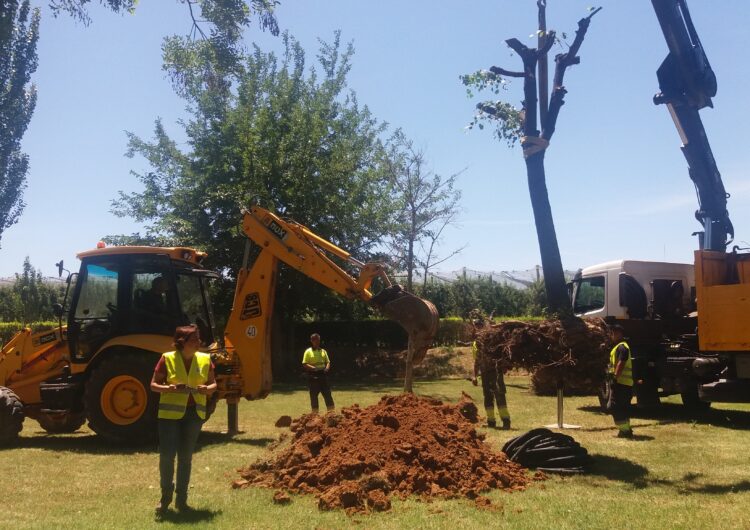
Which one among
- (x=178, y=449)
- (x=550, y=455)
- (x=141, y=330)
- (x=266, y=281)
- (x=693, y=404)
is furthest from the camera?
(x=693, y=404)

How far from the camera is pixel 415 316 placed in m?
9.88

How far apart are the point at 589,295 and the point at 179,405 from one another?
11.2 metres

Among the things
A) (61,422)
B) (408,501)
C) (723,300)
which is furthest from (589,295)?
(61,422)

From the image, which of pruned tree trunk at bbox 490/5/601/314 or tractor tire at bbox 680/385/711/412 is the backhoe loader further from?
tractor tire at bbox 680/385/711/412

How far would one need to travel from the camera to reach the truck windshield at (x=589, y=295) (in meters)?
15.2

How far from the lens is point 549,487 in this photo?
24.8 ft

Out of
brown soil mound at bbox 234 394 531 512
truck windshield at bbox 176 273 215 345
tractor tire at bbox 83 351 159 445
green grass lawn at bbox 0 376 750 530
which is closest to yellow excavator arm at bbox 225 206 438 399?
truck windshield at bbox 176 273 215 345

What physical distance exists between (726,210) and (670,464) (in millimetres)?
7257

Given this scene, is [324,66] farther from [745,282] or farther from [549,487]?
[549,487]

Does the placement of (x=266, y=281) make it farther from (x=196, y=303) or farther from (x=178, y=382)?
(x=178, y=382)

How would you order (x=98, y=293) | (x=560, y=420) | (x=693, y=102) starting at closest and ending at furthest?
1. (x=98, y=293)
2. (x=560, y=420)
3. (x=693, y=102)

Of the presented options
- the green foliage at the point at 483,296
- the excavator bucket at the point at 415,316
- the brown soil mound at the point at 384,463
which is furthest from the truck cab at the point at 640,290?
the green foliage at the point at 483,296

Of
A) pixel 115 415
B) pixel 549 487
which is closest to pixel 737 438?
pixel 549 487

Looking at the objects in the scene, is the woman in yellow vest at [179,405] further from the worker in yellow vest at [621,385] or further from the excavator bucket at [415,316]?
the worker in yellow vest at [621,385]
